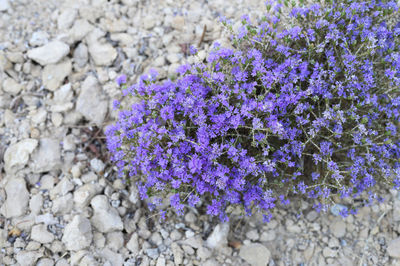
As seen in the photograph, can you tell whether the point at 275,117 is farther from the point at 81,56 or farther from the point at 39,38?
the point at 39,38

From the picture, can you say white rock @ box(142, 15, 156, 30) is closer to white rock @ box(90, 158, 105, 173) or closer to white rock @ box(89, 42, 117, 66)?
white rock @ box(89, 42, 117, 66)

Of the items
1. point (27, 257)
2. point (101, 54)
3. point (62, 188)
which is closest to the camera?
point (27, 257)

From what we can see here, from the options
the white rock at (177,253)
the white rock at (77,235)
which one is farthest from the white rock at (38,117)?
the white rock at (177,253)

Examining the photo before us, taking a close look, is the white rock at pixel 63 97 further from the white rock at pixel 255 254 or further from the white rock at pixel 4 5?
the white rock at pixel 255 254

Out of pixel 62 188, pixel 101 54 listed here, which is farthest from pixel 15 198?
pixel 101 54

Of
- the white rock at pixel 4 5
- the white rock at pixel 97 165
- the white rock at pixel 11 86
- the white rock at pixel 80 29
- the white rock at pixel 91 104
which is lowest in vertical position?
the white rock at pixel 97 165
